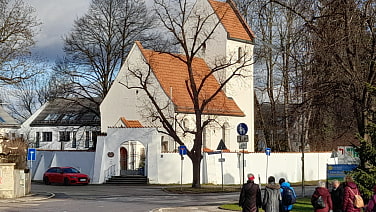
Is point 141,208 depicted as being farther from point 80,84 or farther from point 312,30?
point 80,84

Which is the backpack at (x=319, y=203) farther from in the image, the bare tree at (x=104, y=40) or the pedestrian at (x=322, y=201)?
the bare tree at (x=104, y=40)

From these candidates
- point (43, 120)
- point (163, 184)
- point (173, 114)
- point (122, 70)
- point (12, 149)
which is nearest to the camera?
point (12, 149)

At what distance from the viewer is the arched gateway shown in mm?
47500

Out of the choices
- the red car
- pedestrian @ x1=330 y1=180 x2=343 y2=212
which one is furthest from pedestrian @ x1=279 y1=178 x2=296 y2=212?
the red car

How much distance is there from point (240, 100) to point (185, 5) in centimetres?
2247

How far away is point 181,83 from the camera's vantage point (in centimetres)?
5550

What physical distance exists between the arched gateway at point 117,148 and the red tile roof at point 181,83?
4.88 meters

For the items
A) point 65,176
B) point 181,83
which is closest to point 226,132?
point 181,83

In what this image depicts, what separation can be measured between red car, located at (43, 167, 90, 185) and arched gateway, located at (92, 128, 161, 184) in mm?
1761

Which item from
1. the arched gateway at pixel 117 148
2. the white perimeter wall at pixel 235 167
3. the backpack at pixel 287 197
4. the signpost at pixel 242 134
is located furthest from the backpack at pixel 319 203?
the arched gateway at pixel 117 148

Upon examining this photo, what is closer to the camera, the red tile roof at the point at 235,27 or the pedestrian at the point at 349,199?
the pedestrian at the point at 349,199

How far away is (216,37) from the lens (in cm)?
5950

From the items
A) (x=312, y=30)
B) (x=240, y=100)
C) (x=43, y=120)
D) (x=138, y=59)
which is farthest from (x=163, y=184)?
(x=43, y=120)

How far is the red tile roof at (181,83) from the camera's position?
5303cm
